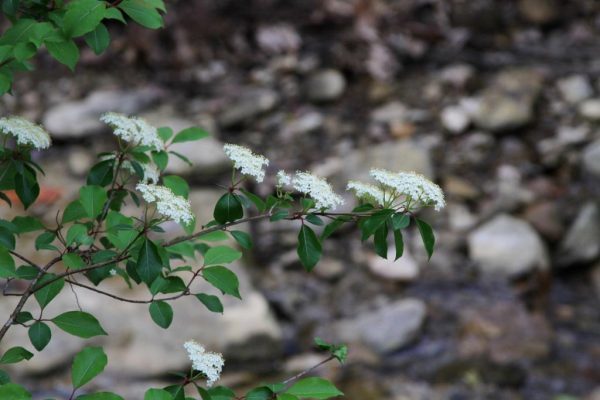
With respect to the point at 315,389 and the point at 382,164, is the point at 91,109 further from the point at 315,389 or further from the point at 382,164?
the point at 315,389

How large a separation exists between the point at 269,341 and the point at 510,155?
2.23 metres

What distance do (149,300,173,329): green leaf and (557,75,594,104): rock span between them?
446cm

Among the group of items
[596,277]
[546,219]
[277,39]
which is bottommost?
[596,277]

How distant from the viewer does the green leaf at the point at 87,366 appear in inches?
44.5

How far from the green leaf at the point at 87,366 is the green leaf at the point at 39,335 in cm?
7

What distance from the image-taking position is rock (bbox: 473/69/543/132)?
4840 mm

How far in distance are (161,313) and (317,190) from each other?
336 millimetres

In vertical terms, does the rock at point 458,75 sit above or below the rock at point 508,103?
above

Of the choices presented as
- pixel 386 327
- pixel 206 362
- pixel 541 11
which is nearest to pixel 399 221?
pixel 206 362

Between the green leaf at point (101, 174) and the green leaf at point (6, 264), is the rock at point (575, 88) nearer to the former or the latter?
the green leaf at point (101, 174)

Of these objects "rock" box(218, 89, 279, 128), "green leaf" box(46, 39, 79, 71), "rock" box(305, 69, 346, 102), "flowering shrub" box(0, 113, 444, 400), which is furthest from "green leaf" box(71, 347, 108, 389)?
"rock" box(305, 69, 346, 102)

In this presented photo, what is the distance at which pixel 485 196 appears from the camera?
14.6 ft

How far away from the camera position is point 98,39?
117 cm

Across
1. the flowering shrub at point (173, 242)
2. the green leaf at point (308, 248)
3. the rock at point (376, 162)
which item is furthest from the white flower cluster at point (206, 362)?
the rock at point (376, 162)
